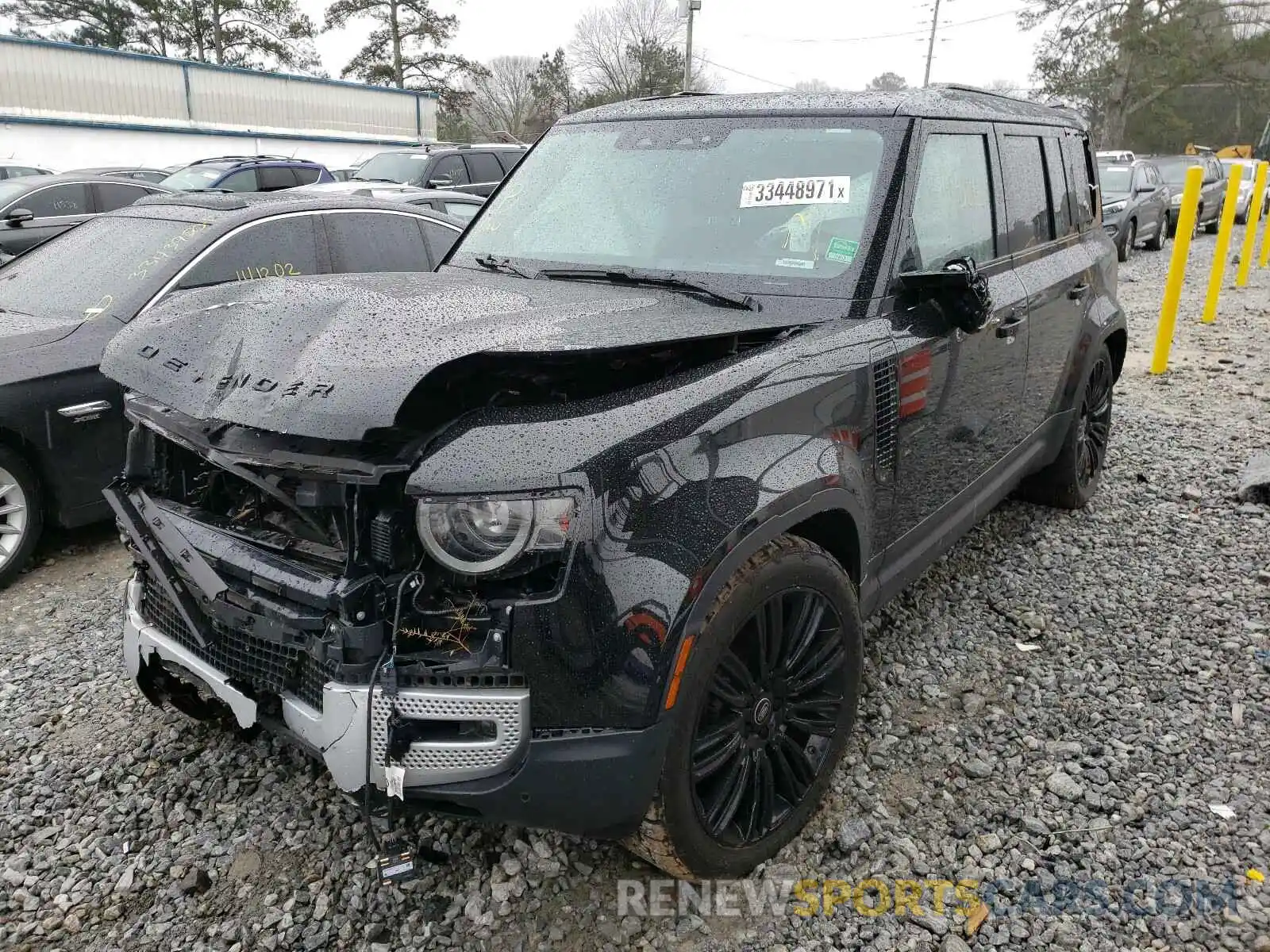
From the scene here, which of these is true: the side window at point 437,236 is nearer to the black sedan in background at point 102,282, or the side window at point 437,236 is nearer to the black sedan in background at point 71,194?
the black sedan in background at point 102,282

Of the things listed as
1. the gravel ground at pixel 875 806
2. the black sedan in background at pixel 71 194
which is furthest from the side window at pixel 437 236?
the black sedan in background at pixel 71 194

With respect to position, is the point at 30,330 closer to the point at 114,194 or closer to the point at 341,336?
the point at 341,336

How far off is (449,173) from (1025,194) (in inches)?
437

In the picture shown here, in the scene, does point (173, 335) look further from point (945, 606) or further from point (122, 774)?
point (945, 606)

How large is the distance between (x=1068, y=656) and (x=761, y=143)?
2252 millimetres

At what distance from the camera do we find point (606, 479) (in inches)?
77.9

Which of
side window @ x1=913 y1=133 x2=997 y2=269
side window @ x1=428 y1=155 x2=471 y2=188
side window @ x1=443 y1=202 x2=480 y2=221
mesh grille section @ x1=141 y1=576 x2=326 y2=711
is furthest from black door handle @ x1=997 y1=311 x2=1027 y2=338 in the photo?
side window @ x1=428 y1=155 x2=471 y2=188

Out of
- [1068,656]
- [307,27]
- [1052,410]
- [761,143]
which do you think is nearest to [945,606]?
Answer: [1068,656]

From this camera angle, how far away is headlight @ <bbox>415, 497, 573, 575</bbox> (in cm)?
196

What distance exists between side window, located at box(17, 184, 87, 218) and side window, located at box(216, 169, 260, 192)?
191 cm

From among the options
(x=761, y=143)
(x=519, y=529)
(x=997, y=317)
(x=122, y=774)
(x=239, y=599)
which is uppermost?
(x=761, y=143)

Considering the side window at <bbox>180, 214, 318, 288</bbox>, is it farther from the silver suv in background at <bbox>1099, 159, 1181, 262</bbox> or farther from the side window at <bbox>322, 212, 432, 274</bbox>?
the silver suv in background at <bbox>1099, 159, 1181, 262</bbox>

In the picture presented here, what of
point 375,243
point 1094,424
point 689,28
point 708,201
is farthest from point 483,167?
point 689,28

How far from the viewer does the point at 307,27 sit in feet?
121
